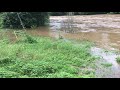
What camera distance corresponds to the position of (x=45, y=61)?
7.90 m

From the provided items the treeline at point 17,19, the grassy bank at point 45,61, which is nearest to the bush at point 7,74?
the grassy bank at point 45,61

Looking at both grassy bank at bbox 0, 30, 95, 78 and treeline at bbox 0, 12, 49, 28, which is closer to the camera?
grassy bank at bbox 0, 30, 95, 78

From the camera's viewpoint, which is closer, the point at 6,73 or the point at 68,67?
the point at 6,73

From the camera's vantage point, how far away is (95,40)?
12.1m

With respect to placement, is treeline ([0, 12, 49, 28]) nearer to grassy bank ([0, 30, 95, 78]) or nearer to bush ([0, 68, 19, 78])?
grassy bank ([0, 30, 95, 78])

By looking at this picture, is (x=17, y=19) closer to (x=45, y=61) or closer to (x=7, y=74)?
(x=45, y=61)

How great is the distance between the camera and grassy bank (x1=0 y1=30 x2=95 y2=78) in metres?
6.71

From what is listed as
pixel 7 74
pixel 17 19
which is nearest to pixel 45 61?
pixel 7 74

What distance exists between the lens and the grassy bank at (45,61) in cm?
671

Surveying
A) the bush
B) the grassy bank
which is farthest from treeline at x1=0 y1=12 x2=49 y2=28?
the bush
